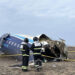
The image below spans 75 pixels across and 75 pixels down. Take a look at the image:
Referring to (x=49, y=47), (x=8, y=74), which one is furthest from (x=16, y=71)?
(x=49, y=47)

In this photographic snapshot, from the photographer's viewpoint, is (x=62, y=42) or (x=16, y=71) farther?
(x=62, y=42)

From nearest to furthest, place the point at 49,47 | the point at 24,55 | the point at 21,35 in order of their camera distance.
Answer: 1. the point at 24,55
2. the point at 49,47
3. the point at 21,35

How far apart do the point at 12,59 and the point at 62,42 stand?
550cm

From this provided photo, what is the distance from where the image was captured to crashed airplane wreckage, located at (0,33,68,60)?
1664cm

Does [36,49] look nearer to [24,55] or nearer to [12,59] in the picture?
[24,55]

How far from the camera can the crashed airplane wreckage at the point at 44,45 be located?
54.6 ft

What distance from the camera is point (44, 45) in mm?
16453

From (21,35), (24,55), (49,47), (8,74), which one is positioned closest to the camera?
(8,74)

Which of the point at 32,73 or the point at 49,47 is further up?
the point at 49,47

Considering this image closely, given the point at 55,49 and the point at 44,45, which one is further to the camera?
the point at 55,49

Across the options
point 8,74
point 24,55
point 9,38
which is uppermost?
point 9,38

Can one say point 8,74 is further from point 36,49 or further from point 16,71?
point 36,49

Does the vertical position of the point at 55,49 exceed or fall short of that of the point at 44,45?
it falls short

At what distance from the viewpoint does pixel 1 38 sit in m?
19.7
